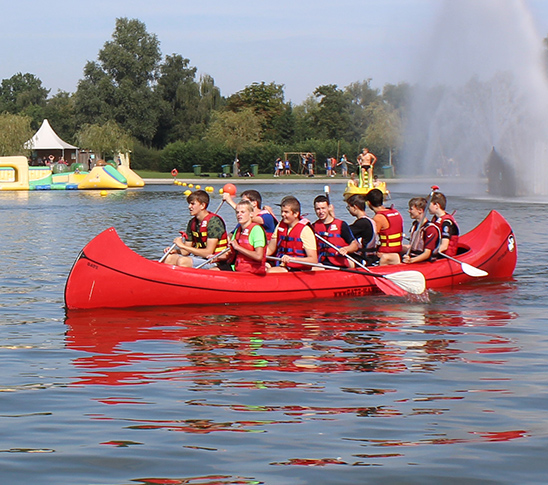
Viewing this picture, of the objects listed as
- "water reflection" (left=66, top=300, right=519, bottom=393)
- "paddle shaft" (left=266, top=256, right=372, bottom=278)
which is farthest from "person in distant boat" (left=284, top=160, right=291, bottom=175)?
"water reflection" (left=66, top=300, right=519, bottom=393)

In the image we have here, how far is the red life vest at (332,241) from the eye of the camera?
11.4 meters

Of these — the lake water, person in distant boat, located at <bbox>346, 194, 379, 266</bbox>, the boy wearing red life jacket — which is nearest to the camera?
the lake water

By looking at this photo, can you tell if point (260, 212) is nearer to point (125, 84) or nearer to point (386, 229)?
point (386, 229)

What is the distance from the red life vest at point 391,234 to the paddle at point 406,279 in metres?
0.89

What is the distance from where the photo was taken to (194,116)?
260 feet

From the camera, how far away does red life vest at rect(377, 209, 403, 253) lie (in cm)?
1200

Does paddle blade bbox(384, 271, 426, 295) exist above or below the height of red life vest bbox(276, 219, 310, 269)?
below

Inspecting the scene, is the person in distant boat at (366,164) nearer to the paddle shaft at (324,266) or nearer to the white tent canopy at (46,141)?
the paddle shaft at (324,266)

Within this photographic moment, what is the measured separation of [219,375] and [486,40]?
98.0 feet

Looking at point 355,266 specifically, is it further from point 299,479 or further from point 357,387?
point 299,479

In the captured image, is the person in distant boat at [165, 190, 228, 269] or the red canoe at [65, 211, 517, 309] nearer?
the red canoe at [65, 211, 517, 309]

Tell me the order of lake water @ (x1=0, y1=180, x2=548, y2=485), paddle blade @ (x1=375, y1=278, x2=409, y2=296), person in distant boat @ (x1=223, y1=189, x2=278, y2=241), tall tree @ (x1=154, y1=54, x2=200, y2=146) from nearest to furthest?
lake water @ (x1=0, y1=180, x2=548, y2=485) < paddle blade @ (x1=375, y1=278, x2=409, y2=296) < person in distant boat @ (x1=223, y1=189, x2=278, y2=241) < tall tree @ (x1=154, y1=54, x2=200, y2=146)

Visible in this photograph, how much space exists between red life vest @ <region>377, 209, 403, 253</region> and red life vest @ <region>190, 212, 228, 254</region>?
233 centimetres

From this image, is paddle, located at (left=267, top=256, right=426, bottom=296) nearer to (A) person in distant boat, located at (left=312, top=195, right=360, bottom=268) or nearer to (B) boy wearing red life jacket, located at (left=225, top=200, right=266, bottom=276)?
(A) person in distant boat, located at (left=312, top=195, right=360, bottom=268)
